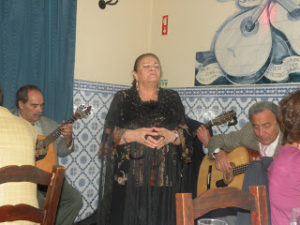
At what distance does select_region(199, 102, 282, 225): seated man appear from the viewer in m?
2.80

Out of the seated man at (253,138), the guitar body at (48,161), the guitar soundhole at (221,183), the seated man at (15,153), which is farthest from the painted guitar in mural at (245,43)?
the seated man at (15,153)

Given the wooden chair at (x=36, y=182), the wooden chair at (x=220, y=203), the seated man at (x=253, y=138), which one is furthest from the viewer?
the seated man at (x=253, y=138)

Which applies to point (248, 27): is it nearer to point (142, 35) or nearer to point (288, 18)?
point (288, 18)

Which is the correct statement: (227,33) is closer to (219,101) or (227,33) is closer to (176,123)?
(219,101)

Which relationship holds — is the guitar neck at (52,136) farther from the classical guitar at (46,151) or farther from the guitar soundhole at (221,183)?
the guitar soundhole at (221,183)

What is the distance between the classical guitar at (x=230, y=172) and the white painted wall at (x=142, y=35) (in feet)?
3.03

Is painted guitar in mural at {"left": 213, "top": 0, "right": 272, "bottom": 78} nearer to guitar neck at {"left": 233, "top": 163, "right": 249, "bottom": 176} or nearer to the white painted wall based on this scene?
the white painted wall

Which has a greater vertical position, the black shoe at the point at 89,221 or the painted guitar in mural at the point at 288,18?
the painted guitar in mural at the point at 288,18

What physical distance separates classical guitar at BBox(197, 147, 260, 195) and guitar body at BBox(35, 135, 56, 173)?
50.4 inches

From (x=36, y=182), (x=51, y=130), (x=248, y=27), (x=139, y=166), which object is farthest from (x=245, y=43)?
(x=36, y=182)

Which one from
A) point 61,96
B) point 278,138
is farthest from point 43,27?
point 278,138

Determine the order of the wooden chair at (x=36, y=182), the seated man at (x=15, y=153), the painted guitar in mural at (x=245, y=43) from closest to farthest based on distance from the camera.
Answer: the wooden chair at (x=36, y=182), the seated man at (x=15, y=153), the painted guitar in mural at (x=245, y=43)

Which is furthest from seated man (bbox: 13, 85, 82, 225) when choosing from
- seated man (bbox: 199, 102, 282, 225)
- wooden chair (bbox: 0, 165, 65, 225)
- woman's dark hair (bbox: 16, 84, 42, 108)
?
wooden chair (bbox: 0, 165, 65, 225)

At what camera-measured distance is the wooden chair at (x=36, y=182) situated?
4.40 feet
